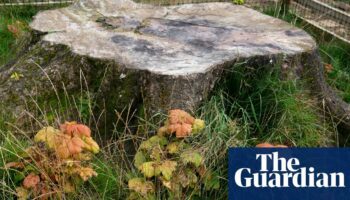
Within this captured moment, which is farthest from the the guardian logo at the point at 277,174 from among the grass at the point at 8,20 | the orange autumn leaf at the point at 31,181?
the grass at the point at 8,20

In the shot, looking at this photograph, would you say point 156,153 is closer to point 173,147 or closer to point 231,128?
point 173,147

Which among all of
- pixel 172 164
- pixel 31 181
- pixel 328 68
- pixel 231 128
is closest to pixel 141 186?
pixel 172 164

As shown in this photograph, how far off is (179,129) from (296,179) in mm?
698

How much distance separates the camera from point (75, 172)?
10.9 ft

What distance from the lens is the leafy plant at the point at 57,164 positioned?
3.29 meters

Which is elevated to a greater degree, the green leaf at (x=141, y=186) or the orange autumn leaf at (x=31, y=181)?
the orange autumn leaf at (x=31, y=181)

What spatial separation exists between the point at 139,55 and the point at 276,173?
52.2 inches

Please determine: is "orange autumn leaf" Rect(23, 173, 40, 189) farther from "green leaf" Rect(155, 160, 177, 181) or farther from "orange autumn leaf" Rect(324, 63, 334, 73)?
"orange autumn leaf" Rect(324, 63, 334, 73)

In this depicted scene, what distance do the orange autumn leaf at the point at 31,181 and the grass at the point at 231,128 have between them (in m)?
0.11

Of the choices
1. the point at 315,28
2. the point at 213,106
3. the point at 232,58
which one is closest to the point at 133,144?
the point at 213,106

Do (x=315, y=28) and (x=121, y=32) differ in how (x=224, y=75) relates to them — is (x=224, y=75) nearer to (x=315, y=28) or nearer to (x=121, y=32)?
(x=121, y=32)

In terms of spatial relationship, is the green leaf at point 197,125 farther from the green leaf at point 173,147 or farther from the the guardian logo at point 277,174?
the the guardian logo at point 277,174

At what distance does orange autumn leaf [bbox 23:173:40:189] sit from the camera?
3285 millimetres

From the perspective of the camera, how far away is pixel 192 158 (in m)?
3.42
